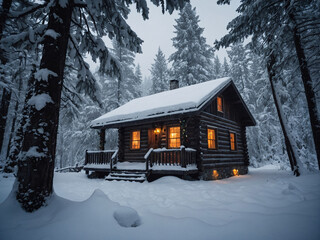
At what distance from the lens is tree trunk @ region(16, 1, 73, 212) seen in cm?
362

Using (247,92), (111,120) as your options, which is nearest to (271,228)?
(111,120)

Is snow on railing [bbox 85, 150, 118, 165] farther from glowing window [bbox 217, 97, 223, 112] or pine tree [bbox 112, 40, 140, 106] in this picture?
pine tree [bbox 112, 40, 140, 106]

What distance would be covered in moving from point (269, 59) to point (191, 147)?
21.9 feet

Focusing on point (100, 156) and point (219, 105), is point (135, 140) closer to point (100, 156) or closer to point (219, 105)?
point (100, 156)

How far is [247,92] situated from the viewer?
2398 centimetres

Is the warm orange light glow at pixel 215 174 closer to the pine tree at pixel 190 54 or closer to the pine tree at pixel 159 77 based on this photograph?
the pine tree at pixel 190 54

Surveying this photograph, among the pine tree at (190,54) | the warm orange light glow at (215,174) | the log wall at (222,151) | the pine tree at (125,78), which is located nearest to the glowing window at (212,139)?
the log wall at (222,151)

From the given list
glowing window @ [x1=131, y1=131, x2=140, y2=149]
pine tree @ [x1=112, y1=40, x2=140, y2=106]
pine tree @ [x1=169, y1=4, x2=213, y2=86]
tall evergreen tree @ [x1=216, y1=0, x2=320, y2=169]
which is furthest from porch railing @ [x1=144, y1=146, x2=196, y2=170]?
pine tree @ [x1=169, y1=4, x2=213, y2=86]

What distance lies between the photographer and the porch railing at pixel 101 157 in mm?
12078

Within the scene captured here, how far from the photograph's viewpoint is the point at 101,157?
1288 cm

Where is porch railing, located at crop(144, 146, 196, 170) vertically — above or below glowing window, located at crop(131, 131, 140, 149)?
below

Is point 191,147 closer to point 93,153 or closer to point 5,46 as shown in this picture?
point 93,153

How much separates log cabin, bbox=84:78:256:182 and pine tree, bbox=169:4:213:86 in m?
9.48

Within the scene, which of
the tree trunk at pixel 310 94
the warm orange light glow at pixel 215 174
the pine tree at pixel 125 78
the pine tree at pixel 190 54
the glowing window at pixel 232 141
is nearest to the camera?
the tree trunk at pixel 310 94
